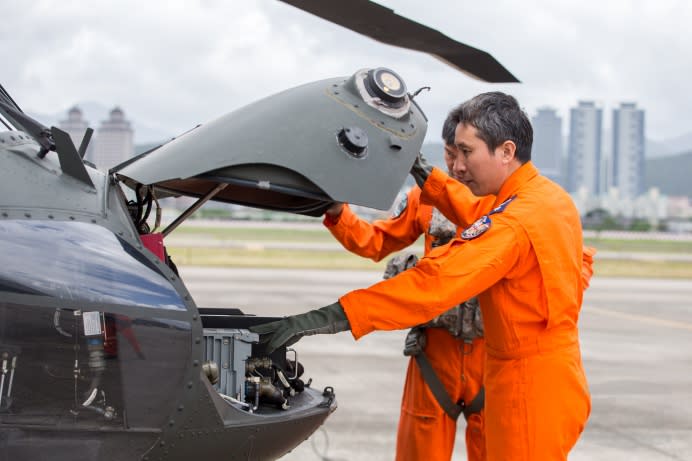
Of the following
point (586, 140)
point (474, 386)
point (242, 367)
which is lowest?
point (474, 386)

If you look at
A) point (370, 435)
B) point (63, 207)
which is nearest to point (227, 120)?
point (63, 207)

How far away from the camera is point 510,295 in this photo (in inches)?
118

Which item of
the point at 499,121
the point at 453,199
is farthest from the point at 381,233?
the point at 499,121

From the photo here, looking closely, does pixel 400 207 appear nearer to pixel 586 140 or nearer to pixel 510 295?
pixel 510 295

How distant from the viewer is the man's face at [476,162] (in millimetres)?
3105

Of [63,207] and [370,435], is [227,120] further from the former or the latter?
[370,435]

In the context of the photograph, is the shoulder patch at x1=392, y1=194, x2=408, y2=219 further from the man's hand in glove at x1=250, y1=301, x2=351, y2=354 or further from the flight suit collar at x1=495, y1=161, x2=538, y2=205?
the man's hand in glove at x1=250, y1=301, x2=351, y2=354

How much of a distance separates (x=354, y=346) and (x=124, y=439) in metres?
7.88

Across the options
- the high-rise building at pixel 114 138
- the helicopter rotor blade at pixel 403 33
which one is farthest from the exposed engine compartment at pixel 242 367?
the high-rise building at pixel 114 138

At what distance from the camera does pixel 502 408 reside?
9.95 feet

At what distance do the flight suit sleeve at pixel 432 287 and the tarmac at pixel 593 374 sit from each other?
9.41 ft

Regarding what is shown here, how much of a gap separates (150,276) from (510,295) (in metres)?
1.28

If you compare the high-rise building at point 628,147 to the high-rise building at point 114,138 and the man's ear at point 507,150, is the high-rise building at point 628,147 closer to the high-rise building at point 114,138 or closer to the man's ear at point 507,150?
the high-rise building at point 114,138

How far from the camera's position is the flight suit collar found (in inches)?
125
